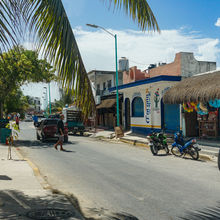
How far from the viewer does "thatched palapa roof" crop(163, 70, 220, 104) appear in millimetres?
14859

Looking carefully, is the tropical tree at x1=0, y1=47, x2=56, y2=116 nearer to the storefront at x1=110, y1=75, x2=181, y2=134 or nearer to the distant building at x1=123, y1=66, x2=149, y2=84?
the storefront at x1=110, y1=75, x2=181, y2=134

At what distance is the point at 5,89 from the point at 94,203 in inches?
687

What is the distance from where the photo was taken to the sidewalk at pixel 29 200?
16.8 ft

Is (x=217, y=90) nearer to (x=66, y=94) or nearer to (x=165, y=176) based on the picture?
(x=165, y=176)

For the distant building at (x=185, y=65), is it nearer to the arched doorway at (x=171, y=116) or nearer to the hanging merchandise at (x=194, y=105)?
the arched doorway at (x=171, y=116)

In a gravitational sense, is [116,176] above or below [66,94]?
below

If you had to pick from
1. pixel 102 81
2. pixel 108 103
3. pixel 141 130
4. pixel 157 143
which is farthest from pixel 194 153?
pixel 102 81

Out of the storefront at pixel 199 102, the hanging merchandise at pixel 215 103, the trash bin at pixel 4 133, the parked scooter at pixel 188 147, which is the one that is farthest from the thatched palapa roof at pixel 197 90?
the trash bin at pixel 4 133

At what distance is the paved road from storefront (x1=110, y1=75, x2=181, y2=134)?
8.49 metres

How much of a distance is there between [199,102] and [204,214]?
43.1ft

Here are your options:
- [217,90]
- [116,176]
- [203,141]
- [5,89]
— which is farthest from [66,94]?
[5,89]

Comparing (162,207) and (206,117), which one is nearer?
(162,207)

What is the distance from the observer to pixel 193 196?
21.5 feet

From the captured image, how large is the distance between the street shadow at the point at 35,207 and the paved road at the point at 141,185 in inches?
18.3
